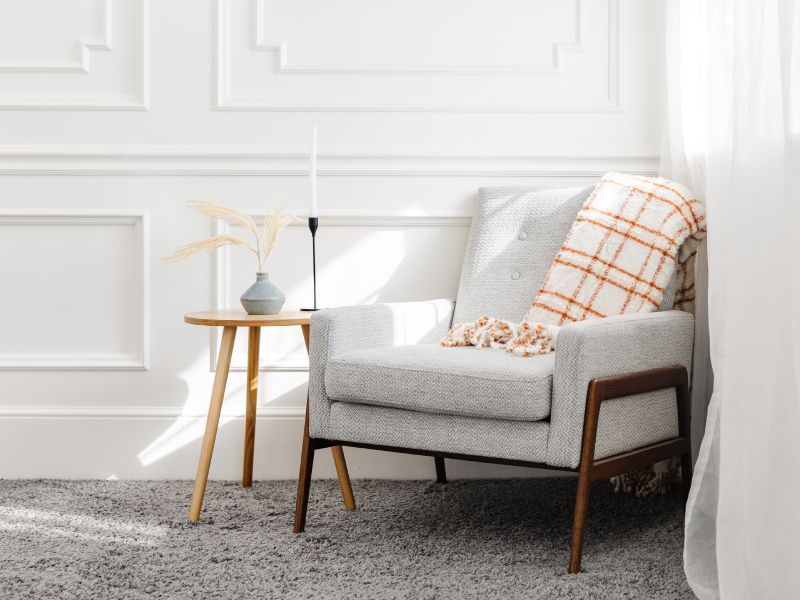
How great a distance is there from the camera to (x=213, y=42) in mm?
→ 2697

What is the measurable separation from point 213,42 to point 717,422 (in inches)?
70.2

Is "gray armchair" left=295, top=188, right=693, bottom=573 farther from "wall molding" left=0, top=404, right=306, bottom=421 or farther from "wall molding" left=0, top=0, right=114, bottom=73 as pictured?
"wall molding" left=0, top=0, right=114, bottom=73

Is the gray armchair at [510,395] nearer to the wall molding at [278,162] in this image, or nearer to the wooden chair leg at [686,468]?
the wooden chair leg at [686,468]

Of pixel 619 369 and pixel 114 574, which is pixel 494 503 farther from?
pixel 114 574

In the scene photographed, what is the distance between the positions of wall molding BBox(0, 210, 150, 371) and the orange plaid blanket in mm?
940

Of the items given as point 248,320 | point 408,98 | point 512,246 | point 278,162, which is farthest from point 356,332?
point 408,98

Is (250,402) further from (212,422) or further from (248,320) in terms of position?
(248,320)

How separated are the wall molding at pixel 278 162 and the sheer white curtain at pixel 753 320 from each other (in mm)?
1015

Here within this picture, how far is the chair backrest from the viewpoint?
2.46m

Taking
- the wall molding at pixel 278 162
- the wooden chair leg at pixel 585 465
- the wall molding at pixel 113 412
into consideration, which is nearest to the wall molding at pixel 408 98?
the wall molding at pixel 278 162

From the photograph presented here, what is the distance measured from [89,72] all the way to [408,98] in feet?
3.02

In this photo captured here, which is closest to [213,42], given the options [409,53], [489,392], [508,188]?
[409,53]

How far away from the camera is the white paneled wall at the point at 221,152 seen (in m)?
2.70

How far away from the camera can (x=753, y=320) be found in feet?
4.83
